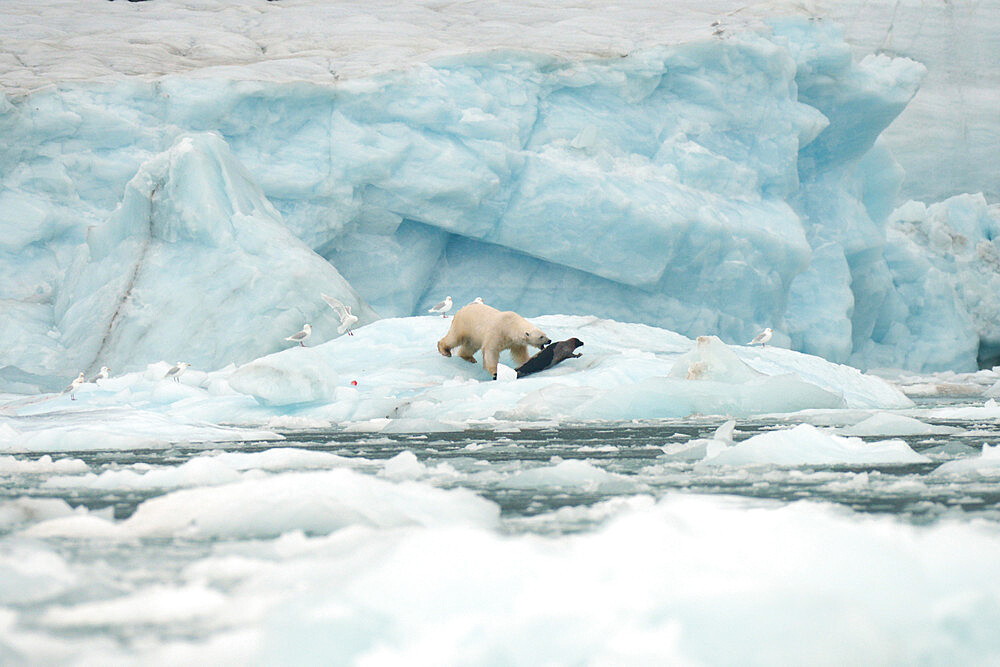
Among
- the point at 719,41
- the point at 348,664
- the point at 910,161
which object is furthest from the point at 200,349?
the point at 910,161

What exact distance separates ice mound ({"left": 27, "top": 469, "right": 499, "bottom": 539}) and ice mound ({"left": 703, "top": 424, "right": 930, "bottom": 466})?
1.49 meters

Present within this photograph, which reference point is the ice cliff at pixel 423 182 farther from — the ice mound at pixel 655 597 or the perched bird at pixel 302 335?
the ice mound at pixel 655 597

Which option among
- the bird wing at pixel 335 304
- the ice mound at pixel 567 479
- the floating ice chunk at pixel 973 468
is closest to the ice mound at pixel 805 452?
the floating ice chunk at pixel 973 468

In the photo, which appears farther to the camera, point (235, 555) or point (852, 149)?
point (852, 149)

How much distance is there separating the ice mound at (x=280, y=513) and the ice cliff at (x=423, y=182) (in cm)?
848

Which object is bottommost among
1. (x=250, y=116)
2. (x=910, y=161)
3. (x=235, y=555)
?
(x=235, y=555)

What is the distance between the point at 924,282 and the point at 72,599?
18715 mm

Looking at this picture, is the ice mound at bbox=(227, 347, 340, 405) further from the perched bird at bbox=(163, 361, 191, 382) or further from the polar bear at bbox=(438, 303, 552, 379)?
the polar bear at bbox=(438, 303, 552, 379)

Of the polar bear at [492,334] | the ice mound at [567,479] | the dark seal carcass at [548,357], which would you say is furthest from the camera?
the polar bear at [492,334]

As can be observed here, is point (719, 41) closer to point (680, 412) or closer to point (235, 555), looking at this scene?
point (680, 412)

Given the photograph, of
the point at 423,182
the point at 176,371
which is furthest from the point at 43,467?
the point at 423,182

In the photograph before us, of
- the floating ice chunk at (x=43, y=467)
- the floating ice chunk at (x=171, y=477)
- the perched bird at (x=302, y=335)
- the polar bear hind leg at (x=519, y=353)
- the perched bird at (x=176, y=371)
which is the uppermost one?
the floating ice chunk at (x=171, y=477)

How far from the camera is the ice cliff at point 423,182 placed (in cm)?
1061

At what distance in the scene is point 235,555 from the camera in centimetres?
169
